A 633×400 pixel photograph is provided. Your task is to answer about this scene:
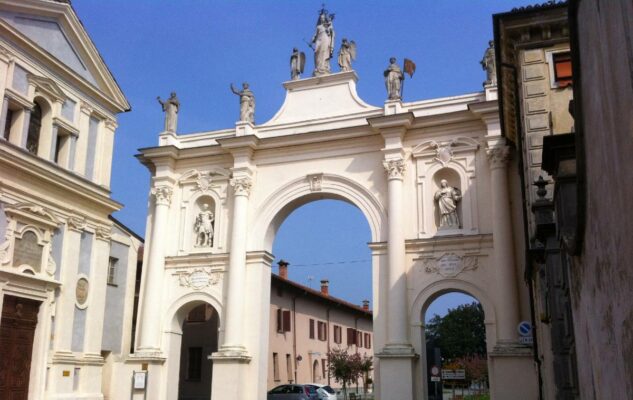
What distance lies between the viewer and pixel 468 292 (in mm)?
19344

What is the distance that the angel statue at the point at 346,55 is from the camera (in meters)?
22.7

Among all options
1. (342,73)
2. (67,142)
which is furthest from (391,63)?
(67,142)

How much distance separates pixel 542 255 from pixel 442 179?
34.4 ft

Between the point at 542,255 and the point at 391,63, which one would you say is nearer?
the point at 542,255

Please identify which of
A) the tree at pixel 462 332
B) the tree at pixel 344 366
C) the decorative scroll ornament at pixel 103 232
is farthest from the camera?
the tree at pixel 462 332

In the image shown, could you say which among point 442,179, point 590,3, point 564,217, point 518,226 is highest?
point 442,179

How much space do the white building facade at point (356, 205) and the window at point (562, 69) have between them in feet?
18.1

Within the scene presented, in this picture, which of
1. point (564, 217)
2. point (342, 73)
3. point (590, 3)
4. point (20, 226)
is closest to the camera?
point (590, 3)

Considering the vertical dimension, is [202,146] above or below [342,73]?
below

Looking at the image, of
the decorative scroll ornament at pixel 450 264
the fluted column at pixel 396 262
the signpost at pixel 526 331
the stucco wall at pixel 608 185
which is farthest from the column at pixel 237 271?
the stucco wall at pixel 608 185

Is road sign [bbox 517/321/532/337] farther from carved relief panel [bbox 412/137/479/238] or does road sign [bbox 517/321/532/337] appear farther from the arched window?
the arched window

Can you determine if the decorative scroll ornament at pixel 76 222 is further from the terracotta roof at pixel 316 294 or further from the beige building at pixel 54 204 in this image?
the terracotta roof at pixel 316 294

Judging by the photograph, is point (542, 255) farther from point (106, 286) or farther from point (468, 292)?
point (106, 286)

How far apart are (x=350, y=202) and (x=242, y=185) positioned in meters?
3.78
